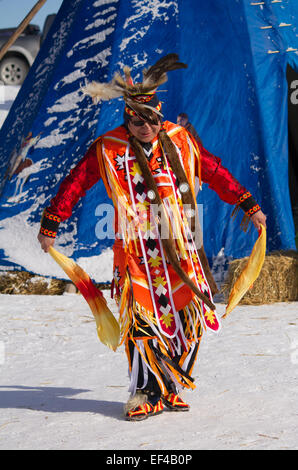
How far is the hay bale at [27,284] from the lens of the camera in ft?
21.2

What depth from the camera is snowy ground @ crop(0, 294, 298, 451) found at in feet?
9.04

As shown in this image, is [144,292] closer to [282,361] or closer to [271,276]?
[282,361]

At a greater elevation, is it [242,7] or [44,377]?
[242,7]

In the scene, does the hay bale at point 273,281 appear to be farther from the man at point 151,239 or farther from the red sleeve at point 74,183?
the red sleeve at point 74,183

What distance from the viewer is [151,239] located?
126 inches

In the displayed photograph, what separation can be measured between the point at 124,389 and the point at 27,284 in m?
3.00

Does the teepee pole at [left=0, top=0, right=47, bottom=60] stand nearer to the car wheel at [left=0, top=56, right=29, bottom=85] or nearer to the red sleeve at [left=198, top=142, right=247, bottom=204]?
the red sleeve at [left=198, top=142, right=247, bottom=204]

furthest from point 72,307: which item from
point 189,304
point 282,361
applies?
point 189,304

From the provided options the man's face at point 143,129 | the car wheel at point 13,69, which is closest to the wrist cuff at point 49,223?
the man's face at point 143,129

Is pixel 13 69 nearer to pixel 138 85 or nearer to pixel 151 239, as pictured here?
pixel 138 85

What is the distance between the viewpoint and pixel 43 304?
6.01 metres

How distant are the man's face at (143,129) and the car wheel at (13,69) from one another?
12657mm

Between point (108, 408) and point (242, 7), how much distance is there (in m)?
4.16

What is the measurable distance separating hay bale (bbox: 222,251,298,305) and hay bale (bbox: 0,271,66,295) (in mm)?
1528
